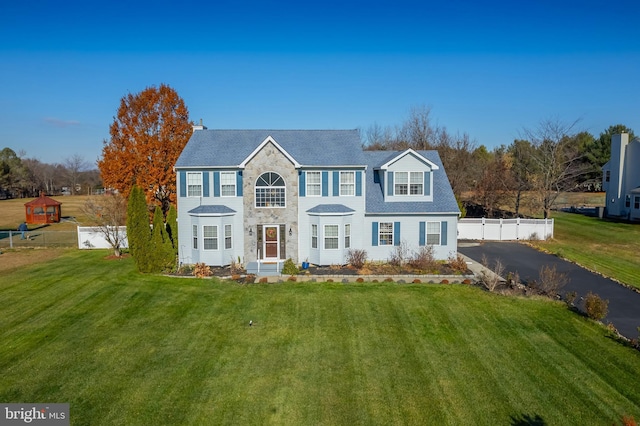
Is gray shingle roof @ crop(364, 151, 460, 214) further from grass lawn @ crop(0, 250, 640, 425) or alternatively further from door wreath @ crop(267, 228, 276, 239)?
grass lawn @ crop(0, 250, 640, 425)

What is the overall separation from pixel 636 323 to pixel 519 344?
5087mm

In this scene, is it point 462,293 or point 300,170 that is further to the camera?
point 300,170

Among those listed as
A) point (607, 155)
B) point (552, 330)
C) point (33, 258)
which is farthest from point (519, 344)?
point (607, 155)

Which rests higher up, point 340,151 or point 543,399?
point 340,151

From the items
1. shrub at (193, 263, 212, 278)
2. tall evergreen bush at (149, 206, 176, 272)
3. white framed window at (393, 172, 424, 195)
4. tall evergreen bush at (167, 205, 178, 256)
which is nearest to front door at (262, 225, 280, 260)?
shrub at (193, 263, 212, 278)

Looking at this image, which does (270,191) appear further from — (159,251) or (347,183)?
(159,251)

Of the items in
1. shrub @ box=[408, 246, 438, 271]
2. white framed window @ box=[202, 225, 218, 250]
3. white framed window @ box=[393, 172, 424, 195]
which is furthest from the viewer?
white framed window @ box=[393, 172, 424, 195]

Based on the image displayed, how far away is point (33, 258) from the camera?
27156 mm

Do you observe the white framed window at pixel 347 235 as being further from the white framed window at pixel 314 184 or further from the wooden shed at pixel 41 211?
the wooden shed at pixel 41 211

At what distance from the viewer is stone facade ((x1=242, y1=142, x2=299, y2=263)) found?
24.2 metres

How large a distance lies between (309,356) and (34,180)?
105 meters

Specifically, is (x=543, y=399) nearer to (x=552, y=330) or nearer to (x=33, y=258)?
(x=552, y=330)

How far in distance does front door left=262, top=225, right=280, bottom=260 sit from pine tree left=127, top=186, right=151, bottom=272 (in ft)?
20.2

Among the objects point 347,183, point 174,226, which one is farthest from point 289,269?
point 174,226
